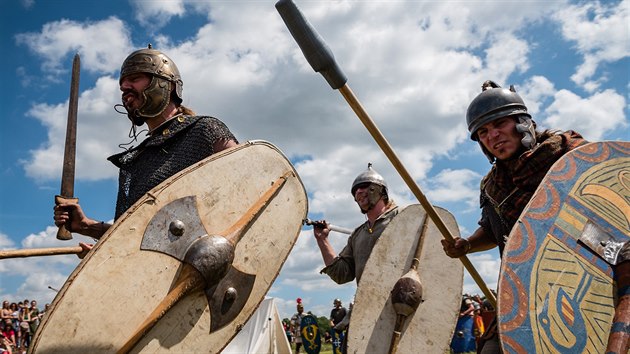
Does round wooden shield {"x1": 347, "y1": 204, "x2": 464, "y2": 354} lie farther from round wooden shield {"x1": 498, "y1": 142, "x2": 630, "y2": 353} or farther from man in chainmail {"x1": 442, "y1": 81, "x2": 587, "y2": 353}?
round wooden shield {"x1": 498, "y1": 142, "x2": 630, "y2": 353}

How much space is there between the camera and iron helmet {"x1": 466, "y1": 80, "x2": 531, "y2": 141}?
2990 mm

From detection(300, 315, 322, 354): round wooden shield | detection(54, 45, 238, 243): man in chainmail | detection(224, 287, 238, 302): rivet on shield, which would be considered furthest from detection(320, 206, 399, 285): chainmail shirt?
detection(300, 315, 322, 354): round wooden shield

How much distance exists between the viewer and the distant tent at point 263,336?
8.73 m

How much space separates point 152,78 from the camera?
3.19 m

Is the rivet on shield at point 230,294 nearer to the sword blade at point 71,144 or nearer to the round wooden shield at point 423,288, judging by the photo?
the sword blade at point 71,144

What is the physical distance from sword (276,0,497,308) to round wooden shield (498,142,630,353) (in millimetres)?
792

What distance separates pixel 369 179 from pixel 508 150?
7.82 feet

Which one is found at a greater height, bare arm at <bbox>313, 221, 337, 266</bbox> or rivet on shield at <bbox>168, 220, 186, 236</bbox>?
bare arm at <bbox>313, 221, 337, 266</bbox>

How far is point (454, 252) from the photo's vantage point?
3.40 metres

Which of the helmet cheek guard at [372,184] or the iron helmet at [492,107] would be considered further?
the helmet cheek guard at [372,184]

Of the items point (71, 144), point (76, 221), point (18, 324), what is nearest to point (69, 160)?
point (71, 144)

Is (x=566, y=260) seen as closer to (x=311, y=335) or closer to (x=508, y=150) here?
(x=508, y=150)

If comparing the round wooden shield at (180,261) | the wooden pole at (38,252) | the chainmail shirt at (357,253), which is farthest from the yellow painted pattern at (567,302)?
the chainmail shirt at (357,253)

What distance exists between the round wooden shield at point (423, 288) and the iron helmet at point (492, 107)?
1.49m
